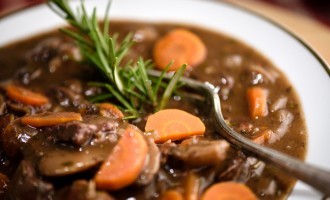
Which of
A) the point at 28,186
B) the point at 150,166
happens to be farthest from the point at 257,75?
the point at 28,186

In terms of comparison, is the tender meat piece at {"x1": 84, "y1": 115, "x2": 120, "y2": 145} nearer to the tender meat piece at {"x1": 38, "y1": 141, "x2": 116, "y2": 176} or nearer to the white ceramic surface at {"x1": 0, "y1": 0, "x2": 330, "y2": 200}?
the tender meat piece at {"x1": 38, "y1": 141, "x2": 116, "y2": 176}

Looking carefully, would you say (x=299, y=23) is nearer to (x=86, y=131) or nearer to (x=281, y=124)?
(x=281, y=124)

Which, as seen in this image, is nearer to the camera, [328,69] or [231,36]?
[328,69]

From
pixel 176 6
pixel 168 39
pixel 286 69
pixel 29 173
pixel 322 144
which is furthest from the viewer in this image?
pixel 176 6

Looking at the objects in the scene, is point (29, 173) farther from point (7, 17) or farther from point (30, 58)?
point (7, 17)

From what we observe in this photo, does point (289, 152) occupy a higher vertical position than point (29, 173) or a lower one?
higher

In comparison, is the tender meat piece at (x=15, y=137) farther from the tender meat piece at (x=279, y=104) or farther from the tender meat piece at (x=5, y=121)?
the tender meat piece at (x=279, y=104)

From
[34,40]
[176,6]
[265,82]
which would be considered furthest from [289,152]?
[34,40]

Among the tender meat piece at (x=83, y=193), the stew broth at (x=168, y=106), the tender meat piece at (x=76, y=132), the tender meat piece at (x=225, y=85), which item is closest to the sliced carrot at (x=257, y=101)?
the stew broth at (x=168, y=106)
